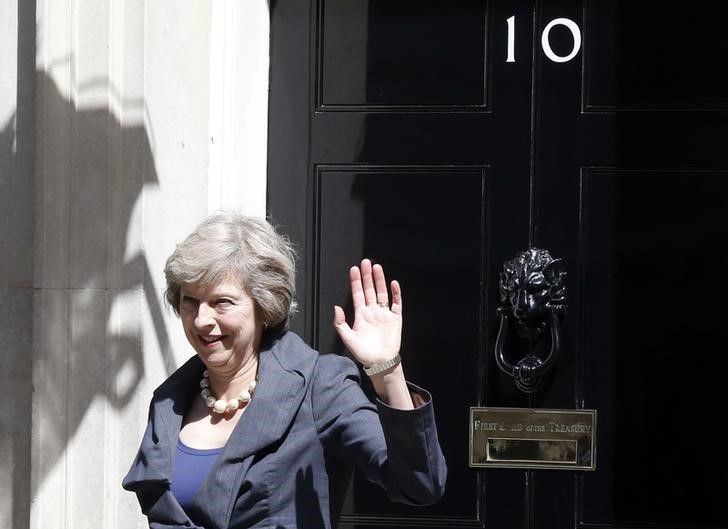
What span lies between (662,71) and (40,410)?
243 cm

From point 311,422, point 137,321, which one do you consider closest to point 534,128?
→ point 137,321

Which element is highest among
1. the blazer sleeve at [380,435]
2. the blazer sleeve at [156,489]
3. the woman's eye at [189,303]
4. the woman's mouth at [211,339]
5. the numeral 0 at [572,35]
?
the numeral 0 at [572,35]

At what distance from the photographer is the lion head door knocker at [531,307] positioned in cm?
401

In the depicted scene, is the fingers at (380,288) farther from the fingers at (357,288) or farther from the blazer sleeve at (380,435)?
the blazer sleeve at (380,435)

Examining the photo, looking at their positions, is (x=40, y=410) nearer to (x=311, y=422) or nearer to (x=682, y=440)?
(x=311, y=422)

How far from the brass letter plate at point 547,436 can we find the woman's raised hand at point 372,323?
1716 mm

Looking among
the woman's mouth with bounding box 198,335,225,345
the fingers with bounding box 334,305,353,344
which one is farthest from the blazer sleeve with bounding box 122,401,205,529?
the fingers with bounding box 334,305,353,344

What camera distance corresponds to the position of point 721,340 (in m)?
4.03

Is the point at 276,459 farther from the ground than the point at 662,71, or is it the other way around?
the point at 662,71

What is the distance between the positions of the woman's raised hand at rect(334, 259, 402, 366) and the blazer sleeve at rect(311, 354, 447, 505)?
0.10 m

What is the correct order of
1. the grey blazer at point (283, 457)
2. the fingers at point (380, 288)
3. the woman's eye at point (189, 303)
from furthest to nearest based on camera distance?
the woman's eye at point (189, 303), the grey blazer at point (283, 457), the fingers at point (380, 288)

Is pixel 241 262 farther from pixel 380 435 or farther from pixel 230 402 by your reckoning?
pixel 380 435

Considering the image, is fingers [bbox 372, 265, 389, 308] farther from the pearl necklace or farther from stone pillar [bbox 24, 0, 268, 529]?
stone pillar [bbox 24, 0, 268, 529]

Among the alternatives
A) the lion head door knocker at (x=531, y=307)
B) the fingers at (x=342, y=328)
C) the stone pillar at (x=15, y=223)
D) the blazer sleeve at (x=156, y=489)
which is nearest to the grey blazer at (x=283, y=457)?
the blazer sleeve at (x=156, y=489)
